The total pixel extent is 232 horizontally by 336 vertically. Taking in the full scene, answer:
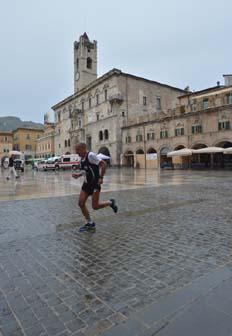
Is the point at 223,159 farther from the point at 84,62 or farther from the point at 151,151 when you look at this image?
the point at 84,62

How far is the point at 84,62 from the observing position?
178 feet

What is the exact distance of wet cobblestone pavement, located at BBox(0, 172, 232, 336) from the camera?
7.00ft

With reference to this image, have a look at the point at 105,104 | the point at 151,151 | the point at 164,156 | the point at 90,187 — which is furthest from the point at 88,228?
the point at 105,104

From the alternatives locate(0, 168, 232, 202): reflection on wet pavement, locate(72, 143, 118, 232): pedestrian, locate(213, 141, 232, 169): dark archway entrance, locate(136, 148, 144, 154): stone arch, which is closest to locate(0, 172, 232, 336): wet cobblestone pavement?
locate(72, 143, 118, 232): pedestrian

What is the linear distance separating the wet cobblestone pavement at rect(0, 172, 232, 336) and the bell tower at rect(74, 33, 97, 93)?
2133 inches

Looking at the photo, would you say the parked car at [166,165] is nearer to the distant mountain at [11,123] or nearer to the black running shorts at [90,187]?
the black running shorts at [90,187]

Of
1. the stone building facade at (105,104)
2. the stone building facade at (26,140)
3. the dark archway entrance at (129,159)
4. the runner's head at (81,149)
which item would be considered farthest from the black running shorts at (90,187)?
the stone building facade at (26,140)

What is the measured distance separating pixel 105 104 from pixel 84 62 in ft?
55.4

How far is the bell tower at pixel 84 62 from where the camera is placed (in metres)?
53.9

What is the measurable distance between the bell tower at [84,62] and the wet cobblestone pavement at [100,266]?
54183 millimetres

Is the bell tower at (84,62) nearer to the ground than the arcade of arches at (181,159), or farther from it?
farther from it

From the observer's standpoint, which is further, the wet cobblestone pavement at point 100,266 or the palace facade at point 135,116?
the palace facade at point 135,116

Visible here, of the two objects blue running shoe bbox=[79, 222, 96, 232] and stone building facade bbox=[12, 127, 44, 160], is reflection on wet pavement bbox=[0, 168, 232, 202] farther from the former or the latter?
stone building facade bbox=[12, 127, 44, 160]

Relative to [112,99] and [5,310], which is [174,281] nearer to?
[5,310]
